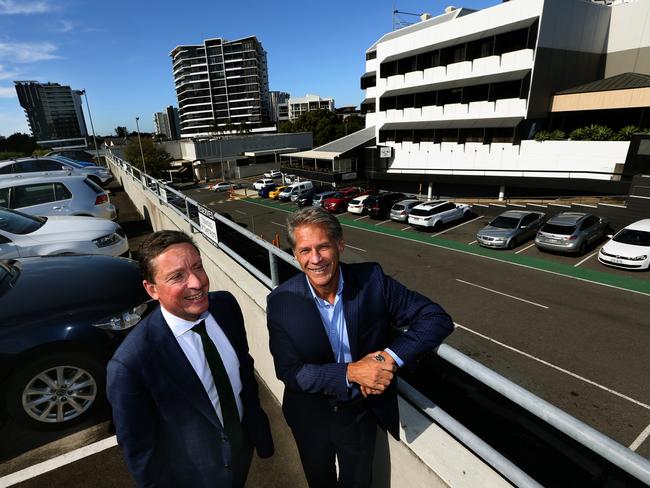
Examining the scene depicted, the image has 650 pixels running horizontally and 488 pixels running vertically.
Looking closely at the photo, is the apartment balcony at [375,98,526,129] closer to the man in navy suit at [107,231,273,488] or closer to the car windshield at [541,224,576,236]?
the car windshield at [541,224,576,236]

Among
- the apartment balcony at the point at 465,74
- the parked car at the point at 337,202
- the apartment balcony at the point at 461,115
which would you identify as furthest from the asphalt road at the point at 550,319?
the apartment balcony at the point at 465,74

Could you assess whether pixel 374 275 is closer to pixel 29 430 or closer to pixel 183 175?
pixel 29 430

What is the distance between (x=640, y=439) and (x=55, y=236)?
12.1 m

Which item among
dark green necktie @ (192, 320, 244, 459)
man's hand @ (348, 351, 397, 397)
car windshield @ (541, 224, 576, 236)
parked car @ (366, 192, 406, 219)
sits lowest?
parked car @ (366, 192, 406, 219)

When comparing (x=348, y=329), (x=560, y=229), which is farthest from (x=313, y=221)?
(x=560, y=229)

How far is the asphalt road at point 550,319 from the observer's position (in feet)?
23.8

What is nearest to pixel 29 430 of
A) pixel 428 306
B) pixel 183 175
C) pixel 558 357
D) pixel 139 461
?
pixel 139 461

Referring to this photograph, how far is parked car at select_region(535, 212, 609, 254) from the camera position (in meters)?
15.5

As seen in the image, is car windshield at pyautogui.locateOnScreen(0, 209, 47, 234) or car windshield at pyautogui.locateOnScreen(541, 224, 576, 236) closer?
car windshield at pyautogui.locateOnScreen(0, 209, 47, 234)

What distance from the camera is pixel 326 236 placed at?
202cm

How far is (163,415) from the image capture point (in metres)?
1.89

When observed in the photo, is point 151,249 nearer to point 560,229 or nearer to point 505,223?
point 560,229

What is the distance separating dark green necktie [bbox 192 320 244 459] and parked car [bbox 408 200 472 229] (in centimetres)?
2052

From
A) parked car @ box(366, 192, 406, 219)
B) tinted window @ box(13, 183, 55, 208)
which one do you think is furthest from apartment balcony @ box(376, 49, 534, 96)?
tinted window @ box(13, 183, 55, 208)
